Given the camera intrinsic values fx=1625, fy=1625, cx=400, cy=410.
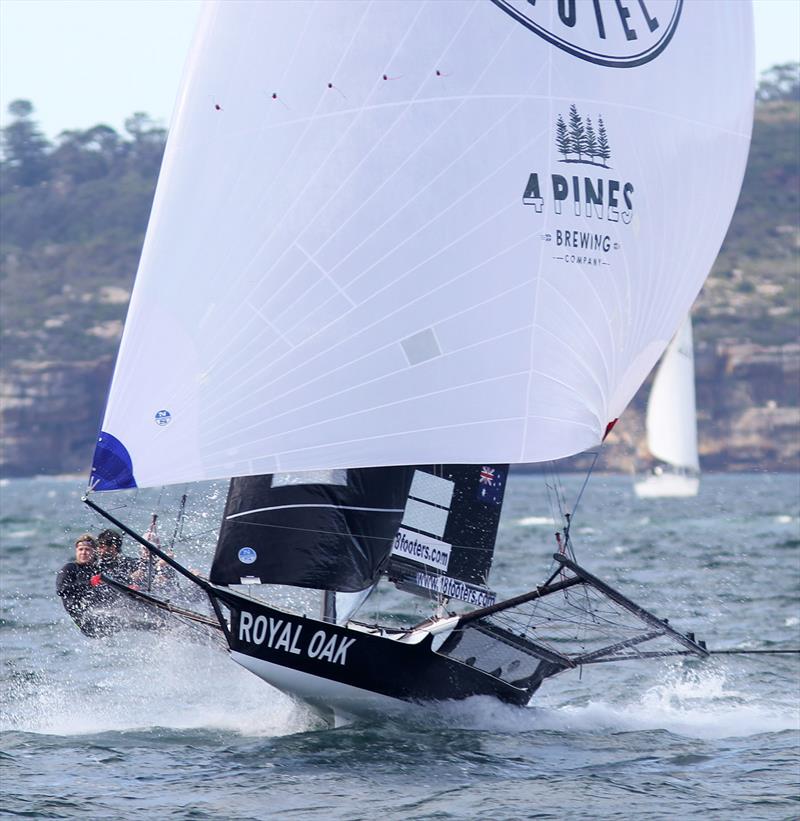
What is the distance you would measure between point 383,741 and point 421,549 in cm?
194

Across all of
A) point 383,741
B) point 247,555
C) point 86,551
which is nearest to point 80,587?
point 86,551

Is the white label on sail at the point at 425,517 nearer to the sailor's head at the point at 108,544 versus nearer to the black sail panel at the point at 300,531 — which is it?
the black sail panel at the point at 300,531

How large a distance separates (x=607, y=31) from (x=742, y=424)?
253ft

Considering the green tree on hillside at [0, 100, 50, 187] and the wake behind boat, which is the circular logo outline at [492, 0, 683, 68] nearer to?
the wake behind boat

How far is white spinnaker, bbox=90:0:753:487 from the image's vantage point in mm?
10648

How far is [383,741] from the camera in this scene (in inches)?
444

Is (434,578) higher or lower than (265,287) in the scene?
lower

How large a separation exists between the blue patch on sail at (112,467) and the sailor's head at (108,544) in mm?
1741

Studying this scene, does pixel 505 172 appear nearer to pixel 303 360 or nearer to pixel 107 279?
pixel 303 360

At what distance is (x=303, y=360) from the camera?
35.3ft

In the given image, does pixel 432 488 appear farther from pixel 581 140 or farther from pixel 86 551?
pixel 581 140

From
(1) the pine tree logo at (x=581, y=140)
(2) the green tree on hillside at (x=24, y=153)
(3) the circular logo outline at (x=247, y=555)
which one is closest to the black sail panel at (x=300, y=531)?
(3) the circular logo outline at (x=247, y=555)

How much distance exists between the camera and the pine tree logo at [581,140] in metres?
11.5

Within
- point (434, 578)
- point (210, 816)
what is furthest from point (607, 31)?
point (210, 816)
